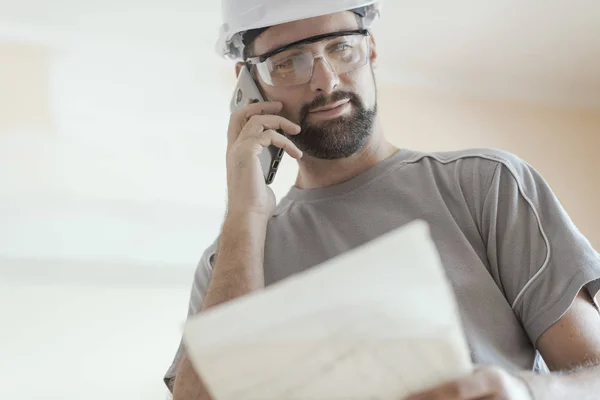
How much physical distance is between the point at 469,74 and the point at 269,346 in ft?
9.04

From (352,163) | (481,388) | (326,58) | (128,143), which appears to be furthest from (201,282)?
(128,143)

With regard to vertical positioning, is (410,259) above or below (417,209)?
above

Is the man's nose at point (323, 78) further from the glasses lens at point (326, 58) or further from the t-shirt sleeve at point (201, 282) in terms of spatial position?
the t-shirt sleeve at point (201, 282)

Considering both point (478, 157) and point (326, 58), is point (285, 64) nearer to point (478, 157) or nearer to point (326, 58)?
point (326, 58)

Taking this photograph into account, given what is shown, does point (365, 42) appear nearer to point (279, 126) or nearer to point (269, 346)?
point (279, 126)

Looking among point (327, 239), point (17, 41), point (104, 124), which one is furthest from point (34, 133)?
point (327, 239)

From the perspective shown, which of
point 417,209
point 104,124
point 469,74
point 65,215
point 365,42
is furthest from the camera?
point 469,74

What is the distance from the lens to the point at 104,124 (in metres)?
2.42

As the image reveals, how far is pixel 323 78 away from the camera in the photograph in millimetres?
1189

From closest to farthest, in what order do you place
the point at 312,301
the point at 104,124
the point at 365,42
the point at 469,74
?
the point at 312,301
the point at 365,42
the point at 104,124
the point at 469,74

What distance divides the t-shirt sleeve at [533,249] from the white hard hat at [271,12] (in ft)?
1.37

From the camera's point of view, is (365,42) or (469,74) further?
(469,74)

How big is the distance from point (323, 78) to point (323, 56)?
4 centimetres

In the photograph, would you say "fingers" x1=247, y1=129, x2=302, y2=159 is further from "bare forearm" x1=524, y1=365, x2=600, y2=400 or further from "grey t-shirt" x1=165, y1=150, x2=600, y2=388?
"bare forearm" x1=524, y1=365, x2=600, y2=400
